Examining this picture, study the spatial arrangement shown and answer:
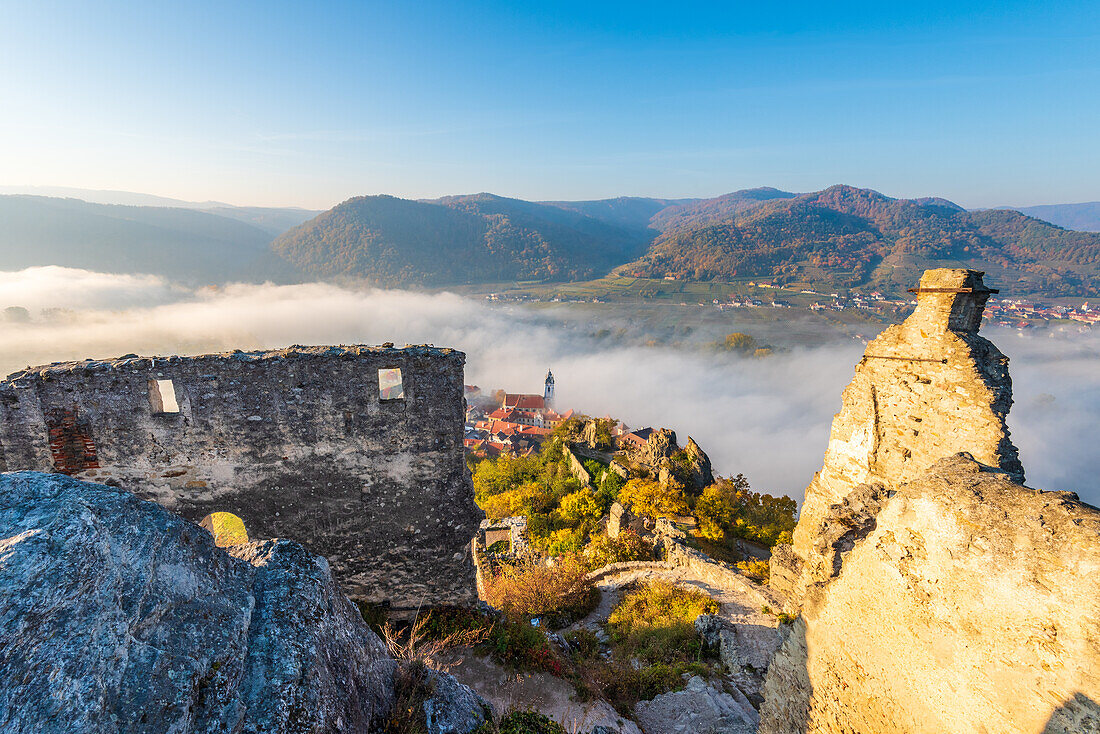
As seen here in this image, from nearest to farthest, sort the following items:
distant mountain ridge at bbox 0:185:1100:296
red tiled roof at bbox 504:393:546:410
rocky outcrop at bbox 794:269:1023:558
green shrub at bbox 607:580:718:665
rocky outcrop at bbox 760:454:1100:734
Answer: rocky outcrop at bbox 760:454:1100:734, rocky outcrop at bbox 794:269:1023:558, green shrub at bbox 607:580:718:665, red tiled roof at bbox 504:393:546:410, distant mountain ridge at bbox 0:185:1100:296

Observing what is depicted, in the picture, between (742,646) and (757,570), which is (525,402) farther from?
(742,646)

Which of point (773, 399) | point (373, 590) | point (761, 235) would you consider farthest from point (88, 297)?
point (761, 235)

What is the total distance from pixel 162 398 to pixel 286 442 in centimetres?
231

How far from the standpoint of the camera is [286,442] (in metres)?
7.60

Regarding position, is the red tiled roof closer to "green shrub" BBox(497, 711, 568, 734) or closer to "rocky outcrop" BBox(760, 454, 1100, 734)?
"green shrub" BBox(497, 711, 568, 734)

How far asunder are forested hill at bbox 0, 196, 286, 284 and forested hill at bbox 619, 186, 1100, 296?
17495 cm

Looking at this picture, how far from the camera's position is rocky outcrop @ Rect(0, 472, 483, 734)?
296cm

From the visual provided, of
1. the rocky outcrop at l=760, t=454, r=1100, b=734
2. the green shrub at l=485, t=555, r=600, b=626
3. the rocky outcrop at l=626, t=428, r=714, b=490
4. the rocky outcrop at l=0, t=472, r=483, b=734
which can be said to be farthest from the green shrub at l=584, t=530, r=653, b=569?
the rocky outcrop at l=0, t=472, r=483, b=734

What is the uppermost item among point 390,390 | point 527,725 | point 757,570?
point 390,390

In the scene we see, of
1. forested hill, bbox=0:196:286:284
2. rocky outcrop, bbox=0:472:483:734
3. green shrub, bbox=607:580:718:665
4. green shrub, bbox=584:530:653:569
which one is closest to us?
rocky outcrop, bbox=0:472:483:734

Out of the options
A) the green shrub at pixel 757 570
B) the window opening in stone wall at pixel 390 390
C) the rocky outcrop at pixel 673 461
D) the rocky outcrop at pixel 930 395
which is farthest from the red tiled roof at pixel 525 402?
the rocky outcrop at pixel 930 395

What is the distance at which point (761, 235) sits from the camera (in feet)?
611

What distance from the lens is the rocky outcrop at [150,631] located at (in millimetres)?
2955

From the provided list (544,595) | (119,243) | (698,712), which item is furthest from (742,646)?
(119,243)
